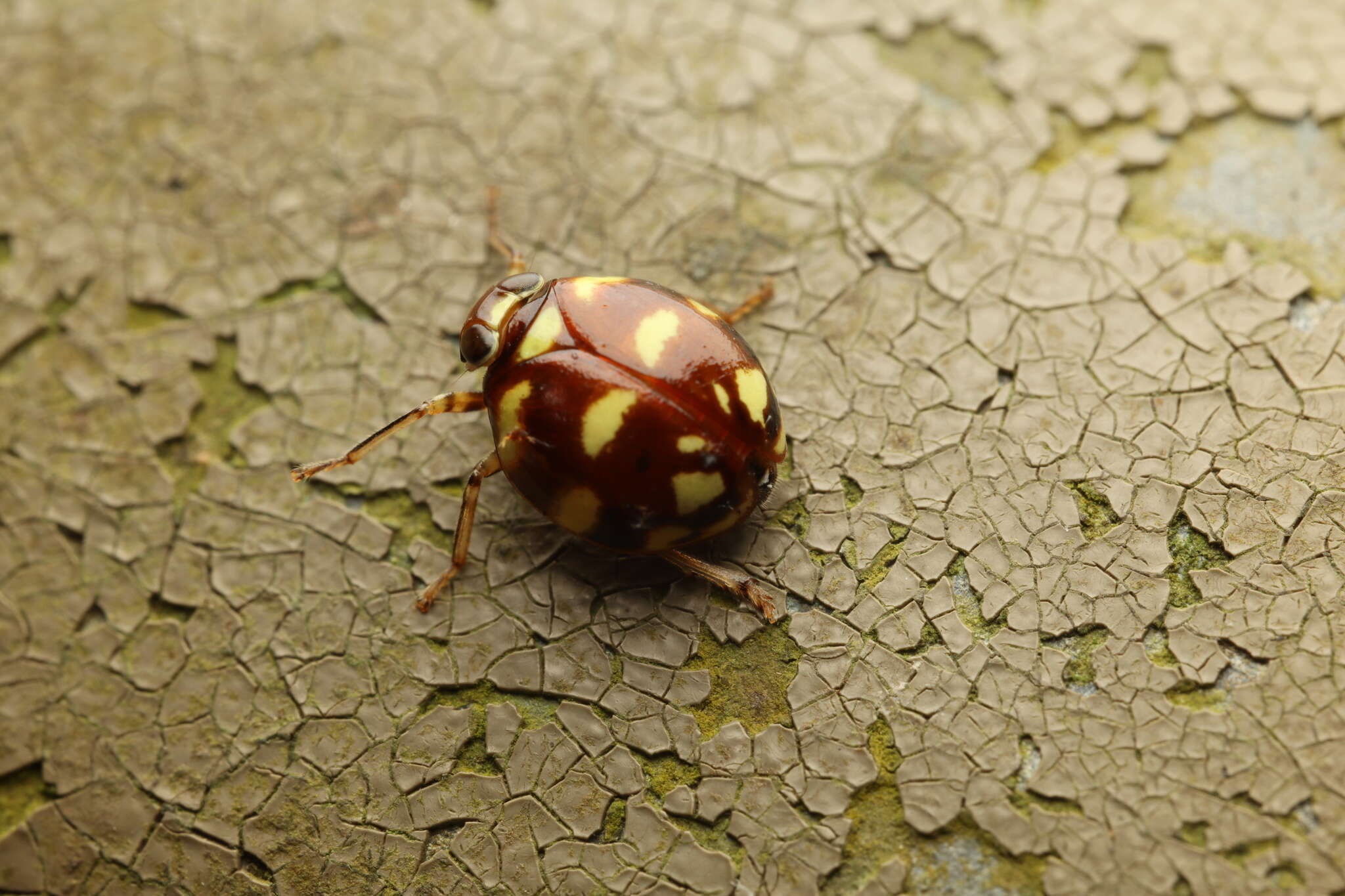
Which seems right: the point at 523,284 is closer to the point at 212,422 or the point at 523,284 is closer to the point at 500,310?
the point at 500,310

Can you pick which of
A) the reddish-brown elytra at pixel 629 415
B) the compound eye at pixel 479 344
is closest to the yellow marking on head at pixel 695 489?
the reddish-brown elytra at pixel 629 415

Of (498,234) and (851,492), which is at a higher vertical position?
(498,234)

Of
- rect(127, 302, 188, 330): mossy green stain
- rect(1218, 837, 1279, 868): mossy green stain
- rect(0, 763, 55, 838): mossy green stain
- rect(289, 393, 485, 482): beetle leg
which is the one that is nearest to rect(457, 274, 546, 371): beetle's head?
rect(289, 393, 485, 482): beetle leg

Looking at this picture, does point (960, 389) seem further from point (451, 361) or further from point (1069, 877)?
point (451, 361)

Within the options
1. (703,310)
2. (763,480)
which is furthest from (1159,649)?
(703,310)

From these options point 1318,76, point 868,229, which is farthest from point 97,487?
point 1318,76

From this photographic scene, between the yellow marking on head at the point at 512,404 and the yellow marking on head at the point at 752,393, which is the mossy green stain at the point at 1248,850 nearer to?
the yellow marking on head at the point at 752,393
